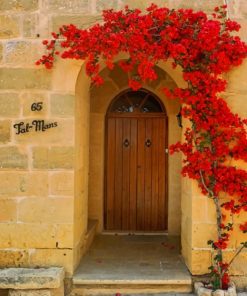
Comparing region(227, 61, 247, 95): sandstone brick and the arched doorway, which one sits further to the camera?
the arched doorway

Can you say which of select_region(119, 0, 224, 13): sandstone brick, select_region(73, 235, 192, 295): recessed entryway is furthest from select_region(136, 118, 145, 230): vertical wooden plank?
select_region(119, 0, 224, 13): sandstone brick

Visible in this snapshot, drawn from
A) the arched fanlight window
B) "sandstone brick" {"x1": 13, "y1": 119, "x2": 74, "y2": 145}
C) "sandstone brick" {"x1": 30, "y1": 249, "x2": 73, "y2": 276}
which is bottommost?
"sandstone brick" {"x1": 30, "y1": 249, "x2": 73, "y2": 276}

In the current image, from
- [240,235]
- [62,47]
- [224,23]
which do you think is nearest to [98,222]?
[240,235]

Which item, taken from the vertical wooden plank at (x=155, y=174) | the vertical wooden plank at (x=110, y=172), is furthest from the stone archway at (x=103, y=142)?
the vertical wooden plank at (x=155, y=174)

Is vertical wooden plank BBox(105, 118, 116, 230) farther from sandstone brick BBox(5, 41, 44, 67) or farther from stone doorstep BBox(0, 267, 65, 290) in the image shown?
stone doorstep BBox(0, 267, 65, 290)

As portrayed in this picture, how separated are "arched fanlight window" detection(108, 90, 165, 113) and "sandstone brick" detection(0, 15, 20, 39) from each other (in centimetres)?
226

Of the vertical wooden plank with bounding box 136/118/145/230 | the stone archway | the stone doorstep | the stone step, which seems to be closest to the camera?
the stone doorstep

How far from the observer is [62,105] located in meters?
4.28

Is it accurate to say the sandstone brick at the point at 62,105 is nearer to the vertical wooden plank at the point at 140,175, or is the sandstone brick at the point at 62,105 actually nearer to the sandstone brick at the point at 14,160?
the sandstone brick at the point at 14,160

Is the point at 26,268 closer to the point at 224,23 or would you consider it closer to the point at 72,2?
Result: the point at 72,2

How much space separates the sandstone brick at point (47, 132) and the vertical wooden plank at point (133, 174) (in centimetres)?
203

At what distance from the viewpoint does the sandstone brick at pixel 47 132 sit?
4.28m

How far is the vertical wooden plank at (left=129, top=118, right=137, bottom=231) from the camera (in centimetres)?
618

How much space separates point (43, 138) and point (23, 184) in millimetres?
558
